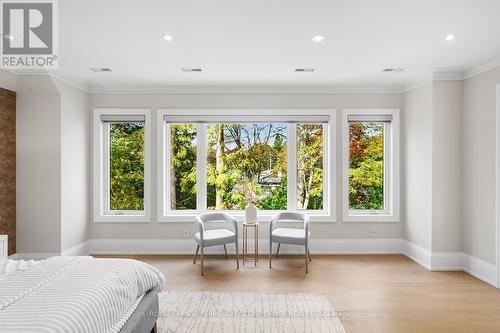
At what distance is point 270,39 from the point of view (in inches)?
124

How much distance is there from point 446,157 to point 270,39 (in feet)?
9.54

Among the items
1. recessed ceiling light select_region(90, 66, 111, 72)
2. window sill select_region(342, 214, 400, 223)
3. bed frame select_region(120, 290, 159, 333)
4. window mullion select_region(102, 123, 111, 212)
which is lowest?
bed frame select_region(120, 290, 159, 333)

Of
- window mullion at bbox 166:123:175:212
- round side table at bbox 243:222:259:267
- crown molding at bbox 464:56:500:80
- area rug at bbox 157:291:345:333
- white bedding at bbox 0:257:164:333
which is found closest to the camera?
white bedding at bbox 0:257:164:333

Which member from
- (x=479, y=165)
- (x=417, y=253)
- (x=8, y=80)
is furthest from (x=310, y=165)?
(x=8, y=80)

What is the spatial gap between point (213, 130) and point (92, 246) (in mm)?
2661

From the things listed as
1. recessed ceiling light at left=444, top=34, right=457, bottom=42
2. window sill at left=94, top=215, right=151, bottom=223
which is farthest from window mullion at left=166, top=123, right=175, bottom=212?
recessed ceiling light at left=444, top=34, right=457, bottom=42

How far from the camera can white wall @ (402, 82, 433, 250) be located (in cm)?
432

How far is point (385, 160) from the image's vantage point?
5180 millimetres

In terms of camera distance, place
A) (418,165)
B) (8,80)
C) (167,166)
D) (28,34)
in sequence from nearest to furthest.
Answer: (28,34), (8,80), (418,165), (167,166)

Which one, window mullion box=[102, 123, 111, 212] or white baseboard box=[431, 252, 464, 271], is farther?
window mullion box=[102, 123, 111, 212]

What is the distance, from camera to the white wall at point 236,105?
5008 millimetres

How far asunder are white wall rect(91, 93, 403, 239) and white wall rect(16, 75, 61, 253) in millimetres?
780

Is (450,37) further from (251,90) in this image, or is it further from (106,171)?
(106,171)

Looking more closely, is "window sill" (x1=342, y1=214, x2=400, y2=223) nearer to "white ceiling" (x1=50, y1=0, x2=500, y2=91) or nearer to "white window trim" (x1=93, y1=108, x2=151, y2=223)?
"white ceiling" (x1=50, y1=0, x2=500, y2=91)
